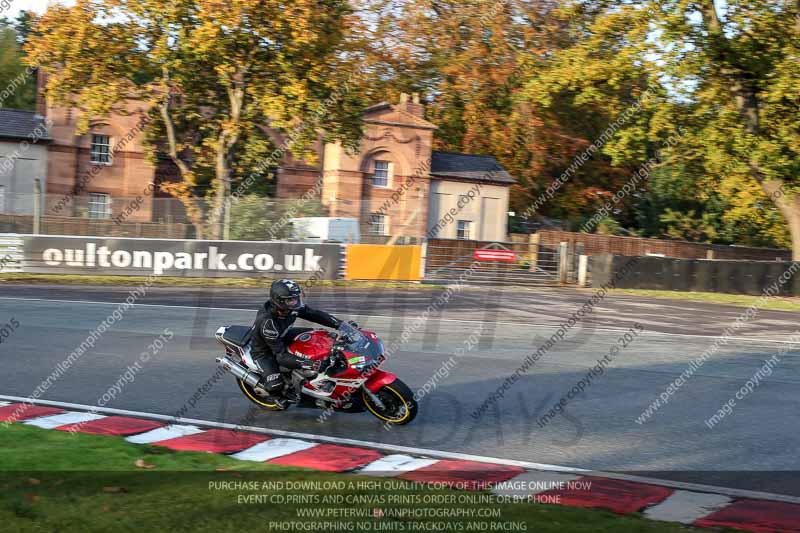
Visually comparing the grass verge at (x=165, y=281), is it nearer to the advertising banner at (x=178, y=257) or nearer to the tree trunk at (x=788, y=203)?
the advertising banner at (x=178, y=257)

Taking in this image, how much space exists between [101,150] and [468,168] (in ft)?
65.1

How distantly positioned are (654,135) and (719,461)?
27.5 meters

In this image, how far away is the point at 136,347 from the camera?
14.5 metres

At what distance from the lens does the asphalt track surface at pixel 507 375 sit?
8789 mm

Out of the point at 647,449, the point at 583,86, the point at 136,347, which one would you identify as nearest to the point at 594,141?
the point at 583,86

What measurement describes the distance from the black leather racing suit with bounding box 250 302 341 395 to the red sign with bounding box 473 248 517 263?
25.9 m

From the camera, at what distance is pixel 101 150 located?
45.4m

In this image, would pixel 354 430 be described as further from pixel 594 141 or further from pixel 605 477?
pixel 594 141

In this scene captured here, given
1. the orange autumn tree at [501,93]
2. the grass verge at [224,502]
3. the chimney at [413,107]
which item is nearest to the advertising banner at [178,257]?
the chimney at [413,107]

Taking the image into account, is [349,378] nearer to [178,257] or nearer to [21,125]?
[178,257]

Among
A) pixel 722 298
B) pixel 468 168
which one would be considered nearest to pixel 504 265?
pixel 722 298

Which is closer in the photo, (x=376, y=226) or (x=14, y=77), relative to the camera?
(x=376, y=226)

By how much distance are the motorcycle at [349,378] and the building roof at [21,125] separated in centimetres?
3805

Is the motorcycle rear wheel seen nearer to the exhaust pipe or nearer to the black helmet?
the exhaust pipe
